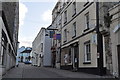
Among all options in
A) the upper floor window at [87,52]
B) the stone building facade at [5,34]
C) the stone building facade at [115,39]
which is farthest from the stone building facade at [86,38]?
the stone building facade at [5,34]

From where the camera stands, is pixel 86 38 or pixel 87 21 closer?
pixel 86 38

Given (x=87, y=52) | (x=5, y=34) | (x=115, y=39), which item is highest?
(x=5, y=34)

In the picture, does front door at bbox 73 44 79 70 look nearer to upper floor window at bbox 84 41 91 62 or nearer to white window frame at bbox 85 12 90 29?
upper floor window at bbox 84 41 91 62

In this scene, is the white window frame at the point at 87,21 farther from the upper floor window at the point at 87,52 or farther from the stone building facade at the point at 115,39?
the stone building facade at the point at 115,39

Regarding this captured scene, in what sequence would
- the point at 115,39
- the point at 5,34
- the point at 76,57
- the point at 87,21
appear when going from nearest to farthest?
the point at 115,39 < the point at 5,34 < the point at 87,21 < the point at 76,57

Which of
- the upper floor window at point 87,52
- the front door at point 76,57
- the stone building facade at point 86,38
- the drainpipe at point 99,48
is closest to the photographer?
the drainpipe at point 99,48

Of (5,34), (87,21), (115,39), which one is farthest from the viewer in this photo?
(87,21)

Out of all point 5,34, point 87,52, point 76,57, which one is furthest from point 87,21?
point 5,34

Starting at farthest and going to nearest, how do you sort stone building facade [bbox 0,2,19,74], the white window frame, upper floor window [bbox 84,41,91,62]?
the white window frame < upper floor window [bbox 84,41,91,62] < stone building facade [bbox 0,2,19,74]

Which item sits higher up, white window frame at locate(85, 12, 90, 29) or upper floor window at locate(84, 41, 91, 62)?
white window frame at locate(85, 12, 90, 29)

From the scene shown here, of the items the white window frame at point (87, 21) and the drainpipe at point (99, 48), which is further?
the white window frame at point (87, 21)

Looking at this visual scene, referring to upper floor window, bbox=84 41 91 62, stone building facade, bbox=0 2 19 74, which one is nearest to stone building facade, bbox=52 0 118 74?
upper floor window, bbox=84 41 91 62

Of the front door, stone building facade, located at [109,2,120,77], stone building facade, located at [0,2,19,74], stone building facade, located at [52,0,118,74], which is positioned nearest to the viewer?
stone building facade, located at [0,2,19,74]

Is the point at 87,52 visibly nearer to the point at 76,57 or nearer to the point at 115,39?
the point at 76,57
